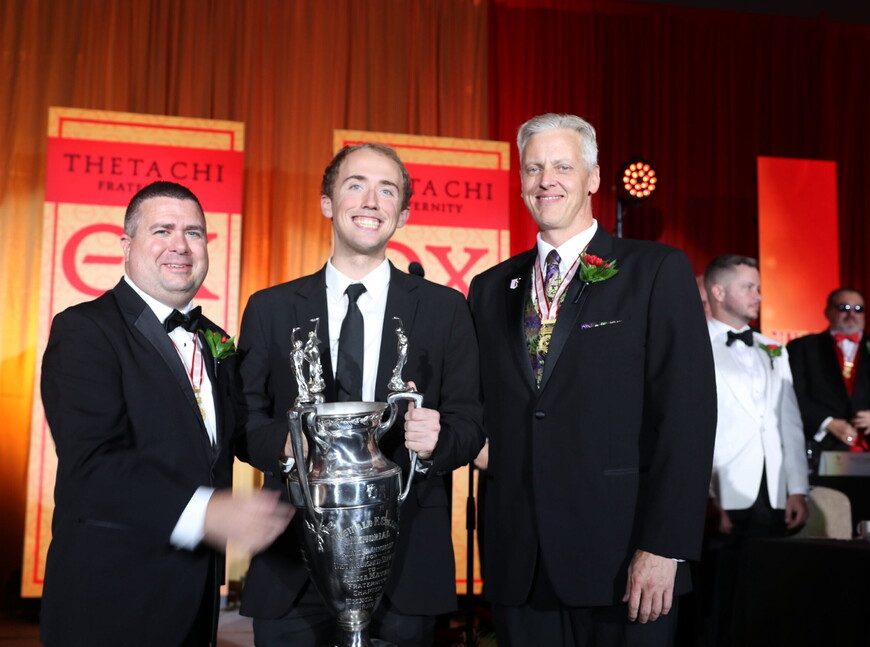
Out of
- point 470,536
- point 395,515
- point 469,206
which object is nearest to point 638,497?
point 395,515

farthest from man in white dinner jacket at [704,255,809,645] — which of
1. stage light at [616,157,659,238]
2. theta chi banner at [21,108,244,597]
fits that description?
theta chi banner at [21,108,244,597]

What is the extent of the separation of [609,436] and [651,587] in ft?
1.22

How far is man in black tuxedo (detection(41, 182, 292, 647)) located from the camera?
74.9 inches

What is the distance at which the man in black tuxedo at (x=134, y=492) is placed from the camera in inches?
Answer: 74.9

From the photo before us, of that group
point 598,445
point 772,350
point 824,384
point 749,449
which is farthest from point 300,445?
point 824,384

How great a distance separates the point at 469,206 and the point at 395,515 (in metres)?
4.08

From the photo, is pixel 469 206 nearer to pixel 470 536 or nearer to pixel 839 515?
pixel 470 536

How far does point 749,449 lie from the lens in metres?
4.15

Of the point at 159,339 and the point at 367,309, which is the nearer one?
the point at 159,339

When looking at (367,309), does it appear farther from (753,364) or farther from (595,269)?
(753,364)

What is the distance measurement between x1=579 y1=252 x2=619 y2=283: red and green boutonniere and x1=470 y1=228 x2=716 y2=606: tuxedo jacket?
0.04 m

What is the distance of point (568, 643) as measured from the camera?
2.10 m

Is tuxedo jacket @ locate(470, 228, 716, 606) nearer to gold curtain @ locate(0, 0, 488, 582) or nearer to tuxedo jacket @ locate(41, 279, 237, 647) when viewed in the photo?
tuxedo jacket @ locate(41, 279, 237, 647)

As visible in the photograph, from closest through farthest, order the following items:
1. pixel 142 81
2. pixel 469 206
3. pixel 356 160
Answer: pixel 356 160 < pixel 469 206 < pixel 142 81
